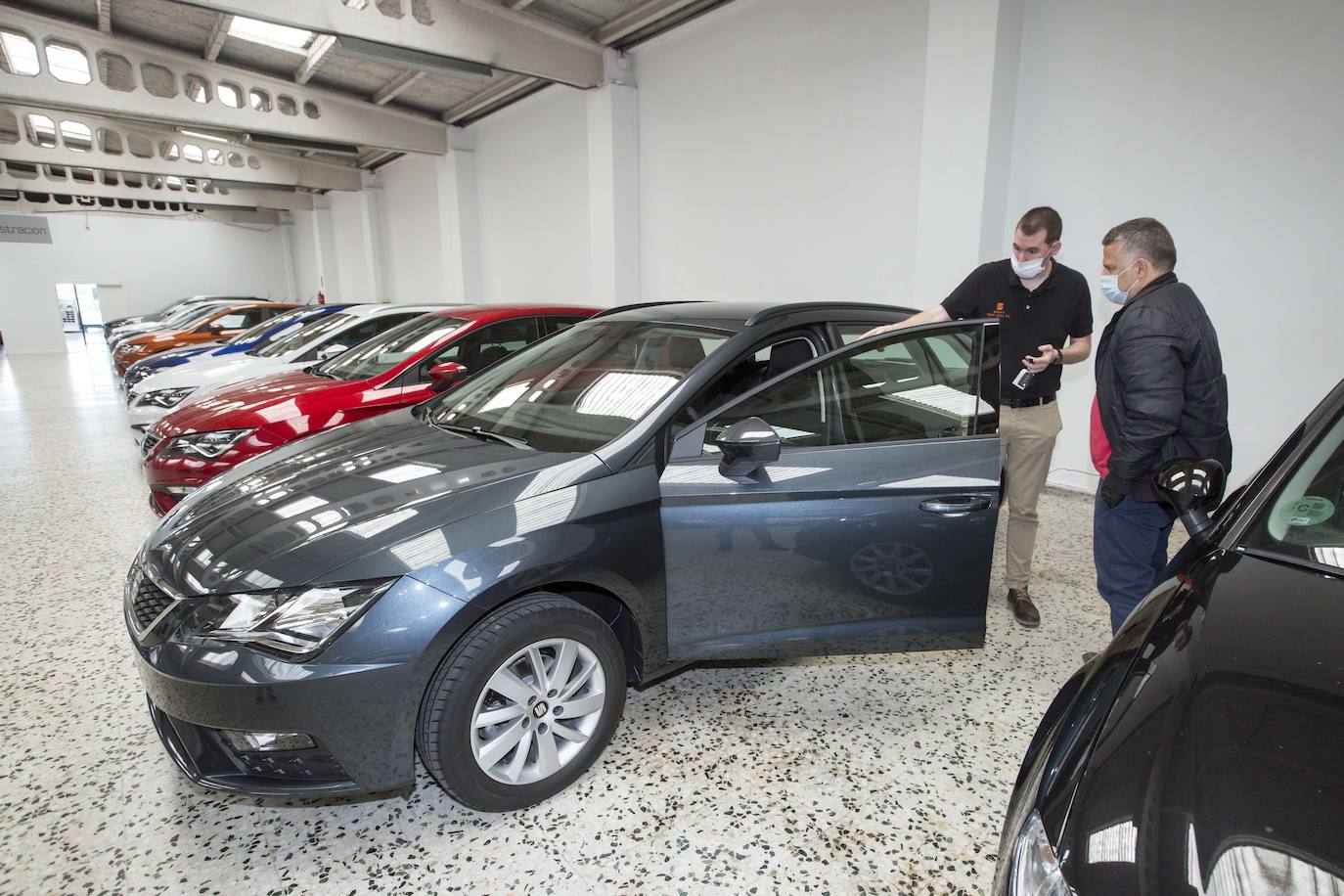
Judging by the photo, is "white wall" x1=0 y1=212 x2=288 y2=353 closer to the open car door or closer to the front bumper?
the front bumper

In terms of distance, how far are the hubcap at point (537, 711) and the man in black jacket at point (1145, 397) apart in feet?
5.39

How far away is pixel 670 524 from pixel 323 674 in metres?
0.88

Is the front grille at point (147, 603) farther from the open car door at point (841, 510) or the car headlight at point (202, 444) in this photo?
the car headlight at point (202, 444)

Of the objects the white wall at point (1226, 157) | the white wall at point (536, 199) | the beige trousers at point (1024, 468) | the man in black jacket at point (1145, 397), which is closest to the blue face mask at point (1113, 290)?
the man in black jacket at point (1145, 397)

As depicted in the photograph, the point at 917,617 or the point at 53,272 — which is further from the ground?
the point at 53,272

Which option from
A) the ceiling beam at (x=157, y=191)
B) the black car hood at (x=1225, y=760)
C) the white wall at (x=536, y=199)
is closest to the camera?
the black car hood at (x=1225, y=760)

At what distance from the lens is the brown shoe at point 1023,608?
9.34 ft

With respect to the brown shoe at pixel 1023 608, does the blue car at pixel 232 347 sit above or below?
above

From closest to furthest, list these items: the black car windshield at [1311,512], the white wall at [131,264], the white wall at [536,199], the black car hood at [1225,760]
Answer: the black car hood at [1225,760] < the black car windshield at [1311,512] < the white wall at [536,199] < the white wall at [131,264]

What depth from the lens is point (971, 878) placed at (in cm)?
160

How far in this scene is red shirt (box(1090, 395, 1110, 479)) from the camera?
231 cm

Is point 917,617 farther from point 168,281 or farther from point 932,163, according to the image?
point 168,281


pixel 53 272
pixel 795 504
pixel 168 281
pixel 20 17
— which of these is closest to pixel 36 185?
pixel 53 272

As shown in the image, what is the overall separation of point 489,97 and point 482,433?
922 centimetres
